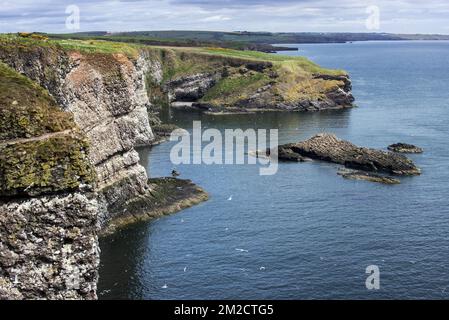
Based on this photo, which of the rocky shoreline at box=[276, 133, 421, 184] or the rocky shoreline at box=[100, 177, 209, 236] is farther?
the rocky shoreline at box=[276, 133, 421, 184]

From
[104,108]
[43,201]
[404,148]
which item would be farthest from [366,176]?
[43,201]

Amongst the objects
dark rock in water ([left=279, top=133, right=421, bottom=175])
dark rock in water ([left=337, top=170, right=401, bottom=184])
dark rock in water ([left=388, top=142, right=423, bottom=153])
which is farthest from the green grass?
dark rock in water ([left=388, top=142, right=423, bottom=153])

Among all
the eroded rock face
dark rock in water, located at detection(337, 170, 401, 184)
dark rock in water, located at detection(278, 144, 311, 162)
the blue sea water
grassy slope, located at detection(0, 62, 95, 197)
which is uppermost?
grassy slope, located at detection(0, 62, 95, 197)

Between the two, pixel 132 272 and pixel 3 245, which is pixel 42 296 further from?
pixel 132 272

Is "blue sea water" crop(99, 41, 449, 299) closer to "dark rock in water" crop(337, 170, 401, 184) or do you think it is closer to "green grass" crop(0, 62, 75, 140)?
"dark rock in water" crop(337, 170, 401, 184)

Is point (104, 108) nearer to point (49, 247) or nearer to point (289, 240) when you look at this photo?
point (289, 240)

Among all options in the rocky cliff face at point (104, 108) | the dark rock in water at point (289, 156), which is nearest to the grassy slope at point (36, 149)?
the rocky cliff face at point (104, 108)
